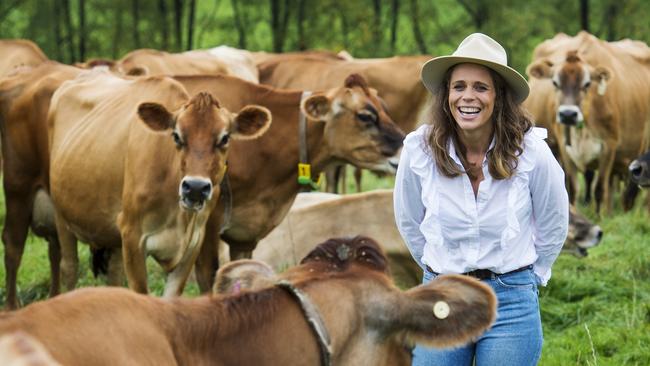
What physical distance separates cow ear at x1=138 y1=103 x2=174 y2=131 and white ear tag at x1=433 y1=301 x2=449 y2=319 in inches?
166

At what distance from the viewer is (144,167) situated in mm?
7023

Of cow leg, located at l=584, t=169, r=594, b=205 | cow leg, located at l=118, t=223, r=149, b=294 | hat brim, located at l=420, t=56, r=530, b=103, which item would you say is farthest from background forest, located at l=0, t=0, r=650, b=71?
hat brim, located at l=420, t=56, r=530, b=103

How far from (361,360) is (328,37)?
69.5 ft

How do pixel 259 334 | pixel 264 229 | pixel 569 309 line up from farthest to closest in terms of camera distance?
pixel 264 229 → pixel 569 309 → pixel 259 334

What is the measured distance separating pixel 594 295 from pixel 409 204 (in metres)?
4.44

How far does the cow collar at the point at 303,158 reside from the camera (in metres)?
8.52

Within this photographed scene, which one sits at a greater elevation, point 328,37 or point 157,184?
point 157,184

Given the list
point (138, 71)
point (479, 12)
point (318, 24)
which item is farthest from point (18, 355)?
point (479, 12)

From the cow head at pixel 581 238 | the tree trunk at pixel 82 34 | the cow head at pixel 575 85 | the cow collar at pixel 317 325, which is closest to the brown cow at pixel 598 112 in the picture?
the cow head at pixel 575 85

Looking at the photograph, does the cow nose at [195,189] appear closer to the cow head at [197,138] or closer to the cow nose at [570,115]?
the cow head at [197,138]

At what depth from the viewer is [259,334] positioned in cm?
279

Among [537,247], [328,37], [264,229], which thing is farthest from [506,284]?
[328,37]

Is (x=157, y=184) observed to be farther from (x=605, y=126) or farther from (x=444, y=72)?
(x=605, y=126)

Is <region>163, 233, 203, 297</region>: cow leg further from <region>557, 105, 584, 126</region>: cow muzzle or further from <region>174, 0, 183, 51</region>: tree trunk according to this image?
<region>174, 0, 183, 51</region>: tree trunk
